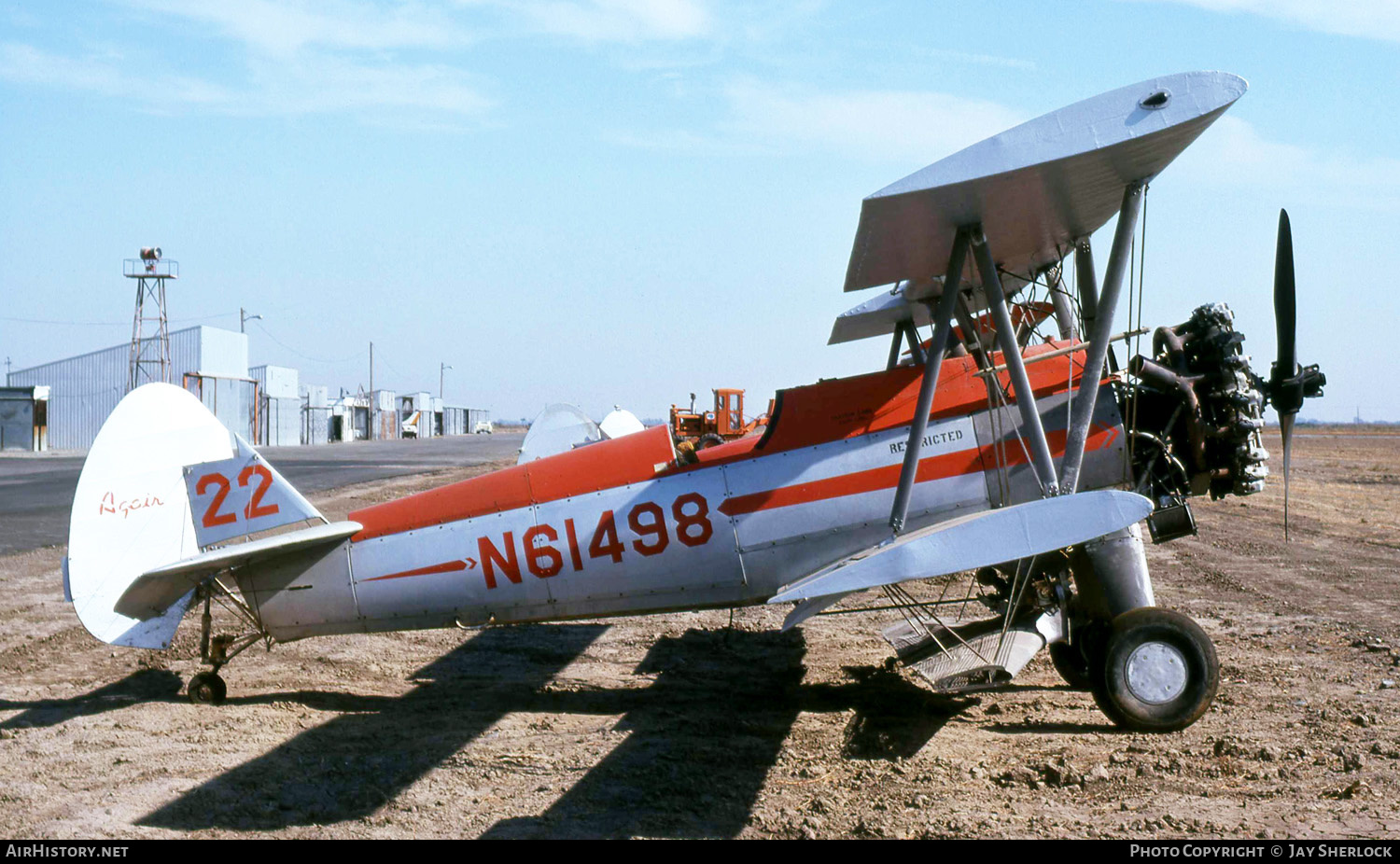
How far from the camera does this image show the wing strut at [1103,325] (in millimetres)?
5363

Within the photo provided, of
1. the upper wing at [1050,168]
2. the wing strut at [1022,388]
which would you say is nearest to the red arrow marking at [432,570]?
the upper wing at [1050,168]

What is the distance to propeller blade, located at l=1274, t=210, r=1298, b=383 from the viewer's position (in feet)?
19.9

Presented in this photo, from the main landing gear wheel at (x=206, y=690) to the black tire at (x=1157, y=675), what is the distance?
5581 millimetres

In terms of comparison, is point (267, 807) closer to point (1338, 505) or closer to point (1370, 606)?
point (1370, 606)

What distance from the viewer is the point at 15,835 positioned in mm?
4336

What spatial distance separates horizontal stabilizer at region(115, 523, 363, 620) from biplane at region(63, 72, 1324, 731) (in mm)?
20

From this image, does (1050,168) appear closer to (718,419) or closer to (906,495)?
(906,495)

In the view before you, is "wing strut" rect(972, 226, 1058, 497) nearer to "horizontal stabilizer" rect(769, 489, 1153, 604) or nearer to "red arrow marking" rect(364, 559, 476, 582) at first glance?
"horizontal stabilizer" rect(769, 489, 1153, 604)

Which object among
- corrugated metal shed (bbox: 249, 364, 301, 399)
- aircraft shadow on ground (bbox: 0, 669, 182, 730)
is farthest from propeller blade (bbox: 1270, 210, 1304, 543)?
corrugated metal shed (bbox: 249, 364, 301, 399)

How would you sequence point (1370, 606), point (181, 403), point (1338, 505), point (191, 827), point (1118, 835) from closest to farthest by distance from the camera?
1. point (1118, 835)
2. point (191, 827)
3. point (181, 403)
4. point (1370, 606)
5. point (1338, 505)

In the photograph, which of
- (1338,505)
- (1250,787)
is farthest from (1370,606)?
(1338,505)

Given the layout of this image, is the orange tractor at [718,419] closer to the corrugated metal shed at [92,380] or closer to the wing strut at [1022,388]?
the wing strut at [1022,388]

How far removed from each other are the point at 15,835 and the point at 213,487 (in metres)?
2.81

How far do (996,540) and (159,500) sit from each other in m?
5.46
